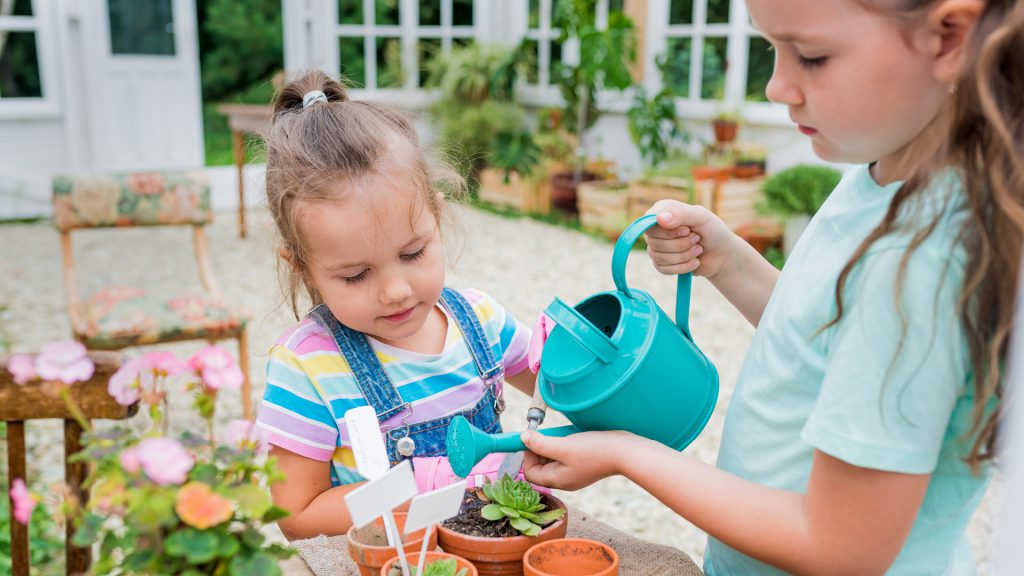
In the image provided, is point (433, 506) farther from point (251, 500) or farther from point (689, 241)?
point (689, 241)

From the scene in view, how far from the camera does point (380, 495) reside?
0.67 metres

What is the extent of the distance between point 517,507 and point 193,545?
381 mm

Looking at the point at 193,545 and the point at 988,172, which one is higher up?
the point at 988,172

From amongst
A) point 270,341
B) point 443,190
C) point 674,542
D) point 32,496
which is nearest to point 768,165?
point 270,341

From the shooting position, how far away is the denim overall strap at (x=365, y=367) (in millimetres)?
1166

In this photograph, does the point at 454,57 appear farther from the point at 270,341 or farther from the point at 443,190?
the point at 443,190

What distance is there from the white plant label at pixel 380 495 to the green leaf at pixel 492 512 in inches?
8.5

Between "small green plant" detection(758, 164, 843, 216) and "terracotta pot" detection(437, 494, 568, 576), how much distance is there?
455 cm

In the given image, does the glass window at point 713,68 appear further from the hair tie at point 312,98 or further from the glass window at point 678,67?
the hair tie at point 312,98

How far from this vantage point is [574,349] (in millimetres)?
919

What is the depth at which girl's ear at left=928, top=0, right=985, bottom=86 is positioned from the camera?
26.2 inches

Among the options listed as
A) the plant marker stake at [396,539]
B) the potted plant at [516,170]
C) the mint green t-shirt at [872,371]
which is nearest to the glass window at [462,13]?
the potted plant at [516,170]

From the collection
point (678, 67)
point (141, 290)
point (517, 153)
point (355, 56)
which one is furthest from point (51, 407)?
point (355, 56)

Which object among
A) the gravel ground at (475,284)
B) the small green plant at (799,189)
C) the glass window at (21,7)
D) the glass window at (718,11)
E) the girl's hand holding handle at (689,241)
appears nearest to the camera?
the girl's hand holding handle at (689,241)
